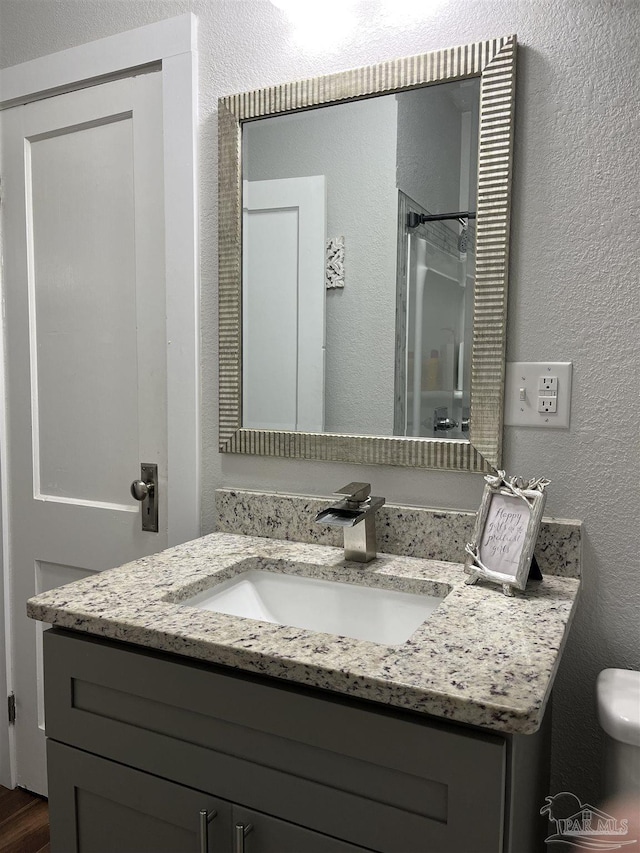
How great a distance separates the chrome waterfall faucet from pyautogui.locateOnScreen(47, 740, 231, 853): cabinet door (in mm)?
484

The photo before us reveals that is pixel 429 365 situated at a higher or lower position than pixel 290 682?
higher

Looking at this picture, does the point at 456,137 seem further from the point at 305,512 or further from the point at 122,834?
the point at 122,834

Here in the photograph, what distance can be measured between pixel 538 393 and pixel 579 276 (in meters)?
0.22

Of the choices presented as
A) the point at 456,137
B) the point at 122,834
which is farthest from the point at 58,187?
the point at 122,834

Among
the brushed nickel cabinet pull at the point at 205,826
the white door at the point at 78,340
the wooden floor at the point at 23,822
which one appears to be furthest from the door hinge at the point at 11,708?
the brushed nickel cabinet pull at the point at 205,826

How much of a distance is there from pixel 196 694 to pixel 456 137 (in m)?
1.04

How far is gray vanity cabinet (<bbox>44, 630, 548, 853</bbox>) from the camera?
2.49 feet

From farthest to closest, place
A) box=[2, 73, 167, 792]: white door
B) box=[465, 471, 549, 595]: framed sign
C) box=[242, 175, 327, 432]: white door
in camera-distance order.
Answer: box=[2, 73, 167, 792]: white door < box=[242, 175, 327, 432]: white door < box=[465, 471, 549, 595]: framed sign

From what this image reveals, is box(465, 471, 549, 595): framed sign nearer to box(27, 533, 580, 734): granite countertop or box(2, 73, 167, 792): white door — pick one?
box(27, 533, 580, 734): granite countertop

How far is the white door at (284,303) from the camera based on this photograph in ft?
4.43

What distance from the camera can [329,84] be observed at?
4.27 feet

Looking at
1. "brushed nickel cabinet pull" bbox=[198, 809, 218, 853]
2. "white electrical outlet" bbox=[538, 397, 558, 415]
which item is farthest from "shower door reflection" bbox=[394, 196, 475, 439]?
"brushed nickel cabinet pull" bbox=[198, 809, 218, 853]

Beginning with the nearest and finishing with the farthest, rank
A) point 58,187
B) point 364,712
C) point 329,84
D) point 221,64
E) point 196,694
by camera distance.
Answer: point 364,712, point 196,694, point 329,84, point 221,64, point 58,187

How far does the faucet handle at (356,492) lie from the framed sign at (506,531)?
0.71ft
